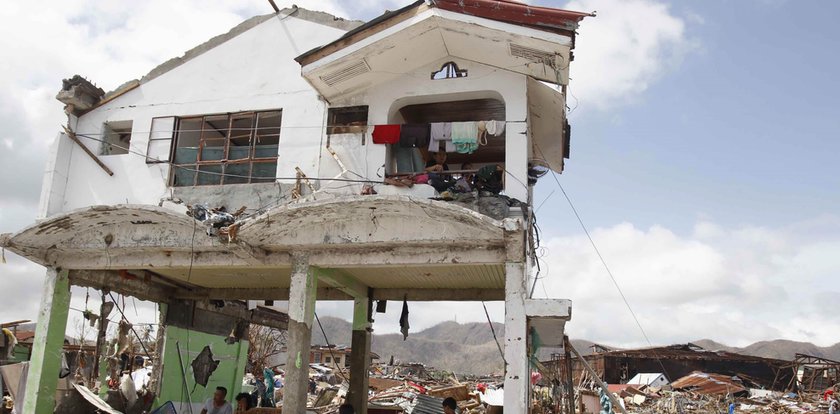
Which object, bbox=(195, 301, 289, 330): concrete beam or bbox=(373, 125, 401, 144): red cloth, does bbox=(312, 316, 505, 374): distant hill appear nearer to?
bbox=(195, 301, 289, 330): concrete beam

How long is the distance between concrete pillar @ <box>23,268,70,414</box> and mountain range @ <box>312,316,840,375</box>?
59280mm

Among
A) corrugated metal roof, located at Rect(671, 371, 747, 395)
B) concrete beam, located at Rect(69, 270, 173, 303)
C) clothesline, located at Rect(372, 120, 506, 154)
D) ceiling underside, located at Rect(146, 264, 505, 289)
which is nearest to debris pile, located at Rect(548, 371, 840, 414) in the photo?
corrugated metal roof, located at Rect(671, 371, 747, 395)

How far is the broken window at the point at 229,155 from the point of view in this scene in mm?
12102

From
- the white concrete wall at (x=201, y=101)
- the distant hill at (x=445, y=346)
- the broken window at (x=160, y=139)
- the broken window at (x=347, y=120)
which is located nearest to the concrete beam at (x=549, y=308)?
the broken window at (x=347, y=120)

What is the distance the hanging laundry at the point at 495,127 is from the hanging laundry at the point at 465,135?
24 cm

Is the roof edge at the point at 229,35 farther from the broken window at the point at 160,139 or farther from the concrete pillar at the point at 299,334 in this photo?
the concrete pillar at the point at 299,334

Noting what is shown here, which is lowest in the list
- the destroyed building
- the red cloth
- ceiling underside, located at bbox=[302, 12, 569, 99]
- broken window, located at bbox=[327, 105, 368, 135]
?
the destroyed building

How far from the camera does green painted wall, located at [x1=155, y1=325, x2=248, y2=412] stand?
15.1 meters

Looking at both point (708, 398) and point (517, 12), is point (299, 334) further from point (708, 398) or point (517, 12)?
point (708, 398)

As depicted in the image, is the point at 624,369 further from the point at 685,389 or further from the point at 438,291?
the point at 438,291

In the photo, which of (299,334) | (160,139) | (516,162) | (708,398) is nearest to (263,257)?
(299,334)

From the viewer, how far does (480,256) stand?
32.8 ft

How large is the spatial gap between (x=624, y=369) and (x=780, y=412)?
514 inches

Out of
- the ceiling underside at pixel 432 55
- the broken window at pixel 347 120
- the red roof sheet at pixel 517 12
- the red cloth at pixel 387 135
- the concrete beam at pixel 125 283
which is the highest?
the red roof sheet at pixel 517 12
